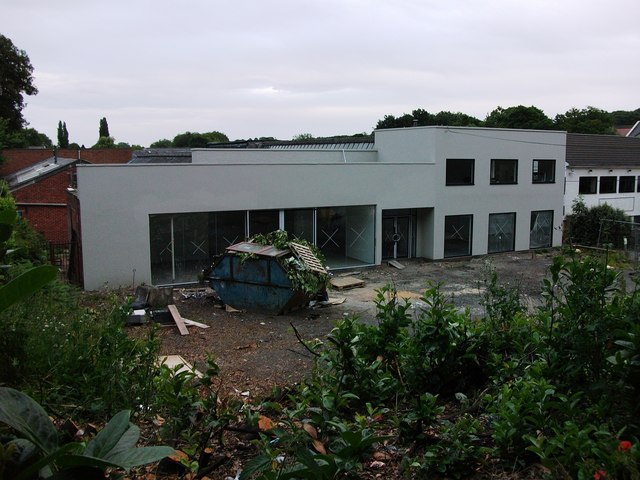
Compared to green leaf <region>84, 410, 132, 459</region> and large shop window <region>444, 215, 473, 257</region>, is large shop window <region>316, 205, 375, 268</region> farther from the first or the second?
green leaf <region>84, 410, 132, 459</region>

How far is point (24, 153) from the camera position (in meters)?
43.7

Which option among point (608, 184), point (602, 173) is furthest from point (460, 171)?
point (608, 184)

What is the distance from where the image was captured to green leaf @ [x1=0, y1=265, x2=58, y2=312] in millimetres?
2166

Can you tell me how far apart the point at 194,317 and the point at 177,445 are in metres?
12.0

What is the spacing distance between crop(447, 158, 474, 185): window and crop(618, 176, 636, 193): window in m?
14.2

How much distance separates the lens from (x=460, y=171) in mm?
25844

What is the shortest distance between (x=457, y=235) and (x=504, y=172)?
413 cm

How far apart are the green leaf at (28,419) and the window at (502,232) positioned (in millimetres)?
26037

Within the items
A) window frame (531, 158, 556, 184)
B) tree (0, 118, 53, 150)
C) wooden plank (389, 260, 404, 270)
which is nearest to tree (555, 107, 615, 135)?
window frame (531, 158, 556, 184)

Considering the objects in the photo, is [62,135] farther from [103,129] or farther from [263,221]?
[263,221]

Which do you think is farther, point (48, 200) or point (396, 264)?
point (48, 200)

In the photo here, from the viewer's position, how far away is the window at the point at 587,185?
107 ft

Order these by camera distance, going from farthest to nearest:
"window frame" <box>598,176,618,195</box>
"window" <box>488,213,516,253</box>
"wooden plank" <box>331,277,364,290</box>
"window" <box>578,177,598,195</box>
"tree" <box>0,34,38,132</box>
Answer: "tree" <box>0,34,38,132</box>, "window frame" <box>598,176,618,195</box>, "window" <box>578,177,598,195</box>, "window" <box>488,213,516,253</box>, "wooden plank" <box>331,277,364,290</box>

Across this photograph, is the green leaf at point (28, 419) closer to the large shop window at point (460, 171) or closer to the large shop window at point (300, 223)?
the large shop window at point (300, 223)
